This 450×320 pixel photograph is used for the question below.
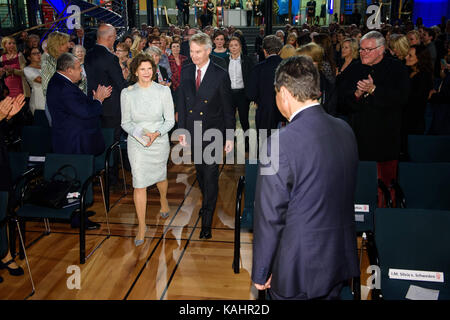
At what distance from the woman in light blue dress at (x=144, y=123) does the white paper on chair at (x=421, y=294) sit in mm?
2444

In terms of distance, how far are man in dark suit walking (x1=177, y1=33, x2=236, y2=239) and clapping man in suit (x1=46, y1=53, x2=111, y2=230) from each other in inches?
34.9

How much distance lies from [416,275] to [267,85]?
3.12 m

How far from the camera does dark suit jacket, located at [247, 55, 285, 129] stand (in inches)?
202

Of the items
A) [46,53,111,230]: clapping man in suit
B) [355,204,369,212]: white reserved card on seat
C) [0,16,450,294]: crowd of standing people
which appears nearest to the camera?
[355,204,369,212]: white reserved card on seat

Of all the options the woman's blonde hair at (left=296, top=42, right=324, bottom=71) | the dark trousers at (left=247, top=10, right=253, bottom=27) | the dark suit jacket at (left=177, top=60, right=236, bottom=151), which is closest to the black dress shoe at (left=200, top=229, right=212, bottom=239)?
the dark suit jacket at (left=177, top=60, right=236, bottom=151)

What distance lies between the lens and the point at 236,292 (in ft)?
10.9

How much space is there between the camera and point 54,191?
3.67 meters

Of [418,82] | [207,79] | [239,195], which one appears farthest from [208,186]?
[418,82]

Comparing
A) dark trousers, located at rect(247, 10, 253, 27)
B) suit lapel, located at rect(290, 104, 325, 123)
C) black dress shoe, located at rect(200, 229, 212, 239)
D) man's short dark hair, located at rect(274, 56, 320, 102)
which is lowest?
black dress shoe, located at rect(200, 229, 212, 239)

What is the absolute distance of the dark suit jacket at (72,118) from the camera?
13.0 feet

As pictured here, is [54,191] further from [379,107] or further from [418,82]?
[418,82]

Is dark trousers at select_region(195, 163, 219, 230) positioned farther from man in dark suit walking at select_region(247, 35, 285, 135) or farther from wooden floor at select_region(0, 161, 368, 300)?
man in dark suit walking at select_region(247, 35, 285, 135)

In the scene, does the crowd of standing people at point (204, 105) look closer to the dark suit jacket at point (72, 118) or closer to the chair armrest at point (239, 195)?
the dark suit jacket at point (72, 118)
